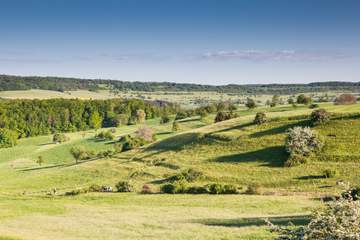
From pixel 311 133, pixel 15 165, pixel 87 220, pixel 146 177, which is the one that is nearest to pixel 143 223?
pixel 87 220

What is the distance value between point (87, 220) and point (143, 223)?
6106 mm

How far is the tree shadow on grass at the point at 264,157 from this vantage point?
234 ft

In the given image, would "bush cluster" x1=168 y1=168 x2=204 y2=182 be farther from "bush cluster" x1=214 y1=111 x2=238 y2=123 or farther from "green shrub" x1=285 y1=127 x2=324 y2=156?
"bush cluster" x1=214 y1=111 x2=238 y2=123

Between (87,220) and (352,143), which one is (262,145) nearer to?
(352,143)

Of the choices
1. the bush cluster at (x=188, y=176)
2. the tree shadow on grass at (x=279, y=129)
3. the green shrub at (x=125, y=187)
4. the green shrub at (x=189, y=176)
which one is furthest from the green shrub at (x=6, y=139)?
the green shrub at (x=125, y=187)

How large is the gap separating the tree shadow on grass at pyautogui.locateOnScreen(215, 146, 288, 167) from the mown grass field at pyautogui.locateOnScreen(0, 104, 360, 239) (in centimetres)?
18

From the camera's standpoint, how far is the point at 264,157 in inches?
2921

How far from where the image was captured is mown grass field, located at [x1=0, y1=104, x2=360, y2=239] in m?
34.4

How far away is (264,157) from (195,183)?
585 inches

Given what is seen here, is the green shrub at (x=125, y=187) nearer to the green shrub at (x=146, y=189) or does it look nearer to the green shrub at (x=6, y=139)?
the green shrub at (x=146, y=189)

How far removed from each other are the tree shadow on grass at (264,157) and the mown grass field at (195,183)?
0.18 metres

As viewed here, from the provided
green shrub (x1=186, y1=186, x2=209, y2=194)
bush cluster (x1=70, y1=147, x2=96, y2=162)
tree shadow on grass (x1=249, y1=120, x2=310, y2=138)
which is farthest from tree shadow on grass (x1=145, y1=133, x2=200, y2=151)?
green shrub (x1=186, y1=186, x2=209, y2=194)

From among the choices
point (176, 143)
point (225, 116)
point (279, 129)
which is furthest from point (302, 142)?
point (225, 116)

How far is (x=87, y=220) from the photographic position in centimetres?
3984
